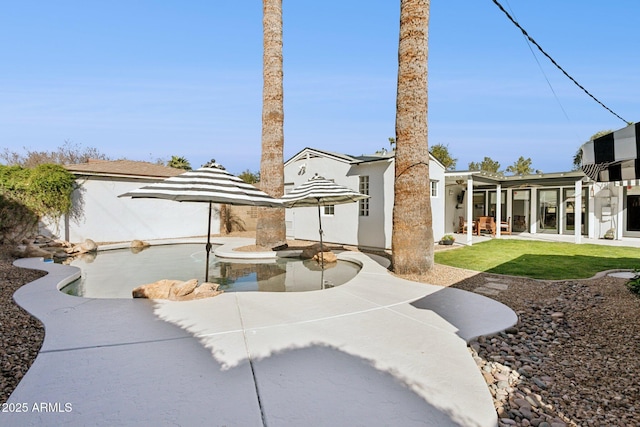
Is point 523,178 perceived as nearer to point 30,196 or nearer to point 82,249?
point 82,249

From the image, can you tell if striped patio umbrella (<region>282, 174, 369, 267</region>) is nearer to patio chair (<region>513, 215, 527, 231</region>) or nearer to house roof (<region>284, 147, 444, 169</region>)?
house roof (<region>284, 147, 444, 169</region>)

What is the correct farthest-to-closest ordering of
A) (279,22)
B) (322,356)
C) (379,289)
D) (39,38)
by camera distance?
(279,22) → (39,38) → (379,289) → (322,356)

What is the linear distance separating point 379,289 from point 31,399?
557 centimetres

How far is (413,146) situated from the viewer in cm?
834

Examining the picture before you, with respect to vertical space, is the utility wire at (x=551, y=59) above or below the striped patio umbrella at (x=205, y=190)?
above

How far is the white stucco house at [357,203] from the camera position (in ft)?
45.9

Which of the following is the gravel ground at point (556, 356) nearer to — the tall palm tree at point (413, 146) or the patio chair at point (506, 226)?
the tall palm tree at point (413, 146)

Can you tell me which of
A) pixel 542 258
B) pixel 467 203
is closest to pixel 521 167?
pixel 467 203

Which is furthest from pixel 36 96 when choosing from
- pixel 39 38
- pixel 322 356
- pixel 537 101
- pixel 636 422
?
pixel 537 101

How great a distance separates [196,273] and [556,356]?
804cm

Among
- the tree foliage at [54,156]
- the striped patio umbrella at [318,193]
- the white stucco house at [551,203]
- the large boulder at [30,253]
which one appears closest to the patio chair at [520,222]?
the white stucco house at [551,203]

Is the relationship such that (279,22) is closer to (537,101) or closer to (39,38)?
(39,38)

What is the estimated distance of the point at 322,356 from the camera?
3.72 metres

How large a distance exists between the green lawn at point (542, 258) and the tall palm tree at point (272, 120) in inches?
259
